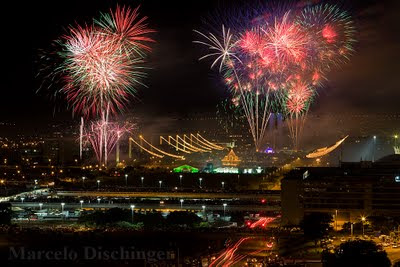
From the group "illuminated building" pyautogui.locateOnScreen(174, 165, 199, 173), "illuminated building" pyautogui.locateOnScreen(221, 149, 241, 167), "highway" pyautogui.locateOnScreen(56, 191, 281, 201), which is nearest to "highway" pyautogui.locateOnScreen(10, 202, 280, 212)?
"highway" pyautogui.locateOnScreen(56, 191, 281, 201)

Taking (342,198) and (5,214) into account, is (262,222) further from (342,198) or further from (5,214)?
(5,214)

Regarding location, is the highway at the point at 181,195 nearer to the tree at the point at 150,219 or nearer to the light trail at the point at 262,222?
the light trail at the point at 262,222

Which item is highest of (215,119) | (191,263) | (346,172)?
(215,119)

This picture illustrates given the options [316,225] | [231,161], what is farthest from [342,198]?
[231,161]

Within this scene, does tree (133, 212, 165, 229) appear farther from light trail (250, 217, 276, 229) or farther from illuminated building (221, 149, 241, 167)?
illuminated building (221, 149, 241, 167)

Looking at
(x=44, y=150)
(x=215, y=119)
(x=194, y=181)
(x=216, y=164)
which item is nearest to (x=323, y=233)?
(x=194, y=181)

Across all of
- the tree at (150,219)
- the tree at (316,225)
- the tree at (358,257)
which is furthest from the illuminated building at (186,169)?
the tree at (358,257)

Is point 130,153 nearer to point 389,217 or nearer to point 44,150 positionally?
point 44,150
